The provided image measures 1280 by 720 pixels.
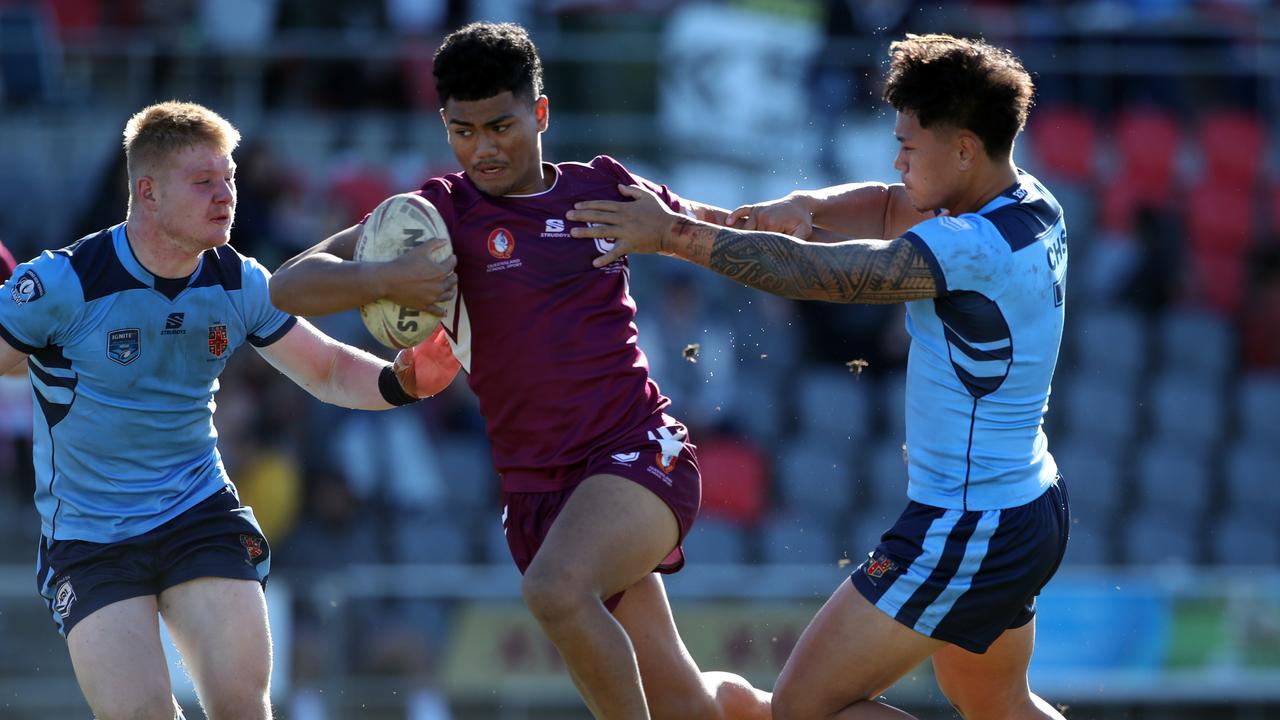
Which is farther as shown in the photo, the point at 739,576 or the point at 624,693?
the point at 739,576

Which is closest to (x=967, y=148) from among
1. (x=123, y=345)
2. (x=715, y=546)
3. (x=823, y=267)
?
(x=823, y=267)

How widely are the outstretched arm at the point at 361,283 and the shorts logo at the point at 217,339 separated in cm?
52

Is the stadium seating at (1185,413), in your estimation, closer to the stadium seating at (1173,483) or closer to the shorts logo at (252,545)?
the stadium seating at (1173,483)

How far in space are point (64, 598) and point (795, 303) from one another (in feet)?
25.5

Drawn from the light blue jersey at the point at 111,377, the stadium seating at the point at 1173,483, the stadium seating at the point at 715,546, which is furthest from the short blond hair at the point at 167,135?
the stadium seating at the point at 1173,483

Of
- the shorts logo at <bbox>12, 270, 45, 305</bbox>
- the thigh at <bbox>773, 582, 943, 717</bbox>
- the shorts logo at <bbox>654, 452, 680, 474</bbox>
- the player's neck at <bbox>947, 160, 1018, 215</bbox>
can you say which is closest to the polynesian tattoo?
the player's neck at <bbox>947, 160, 1018, 215</bbox>

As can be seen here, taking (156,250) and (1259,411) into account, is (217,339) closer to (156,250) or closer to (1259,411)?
(156,250)

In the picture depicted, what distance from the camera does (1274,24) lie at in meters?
13.3

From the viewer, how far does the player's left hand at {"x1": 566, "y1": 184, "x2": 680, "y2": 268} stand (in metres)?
5.28

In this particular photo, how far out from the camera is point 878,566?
16.5 feet

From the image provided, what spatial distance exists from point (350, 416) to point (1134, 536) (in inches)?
242

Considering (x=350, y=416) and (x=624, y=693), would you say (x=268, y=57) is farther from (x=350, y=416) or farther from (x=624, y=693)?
(x=624, y=693)

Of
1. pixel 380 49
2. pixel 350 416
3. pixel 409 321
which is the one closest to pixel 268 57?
pixel 380 49

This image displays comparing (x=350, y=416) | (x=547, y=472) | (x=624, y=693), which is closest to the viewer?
(x=624, y=693)
